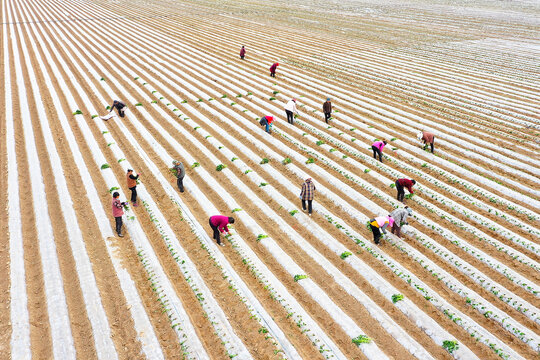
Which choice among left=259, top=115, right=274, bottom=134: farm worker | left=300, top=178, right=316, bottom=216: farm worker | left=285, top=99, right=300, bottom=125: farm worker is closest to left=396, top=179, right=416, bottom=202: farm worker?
left=300, top=178, right=316, bottom=216: farm worker

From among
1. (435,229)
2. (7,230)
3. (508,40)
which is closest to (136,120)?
(7,230)

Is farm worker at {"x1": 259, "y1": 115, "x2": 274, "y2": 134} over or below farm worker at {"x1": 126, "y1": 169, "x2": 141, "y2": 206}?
over

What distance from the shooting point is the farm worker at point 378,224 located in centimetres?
1038

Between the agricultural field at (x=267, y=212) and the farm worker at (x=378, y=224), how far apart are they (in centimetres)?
37

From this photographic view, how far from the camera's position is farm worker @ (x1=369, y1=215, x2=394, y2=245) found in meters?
10.4

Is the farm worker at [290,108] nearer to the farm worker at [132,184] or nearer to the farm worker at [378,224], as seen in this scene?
the farm worker at [132,184]

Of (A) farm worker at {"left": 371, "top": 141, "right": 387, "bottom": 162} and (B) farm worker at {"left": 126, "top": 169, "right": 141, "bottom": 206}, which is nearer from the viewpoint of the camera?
(B) farm worker at {"left": 126, "top": 169, "right": 141, "bottom": 206}

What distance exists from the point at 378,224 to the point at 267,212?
12.9 feet

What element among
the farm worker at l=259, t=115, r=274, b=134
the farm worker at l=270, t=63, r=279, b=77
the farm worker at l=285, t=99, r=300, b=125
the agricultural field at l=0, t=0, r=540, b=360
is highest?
the farm worker at l=270, t=63, r=279, b=77

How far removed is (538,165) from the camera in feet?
48.1

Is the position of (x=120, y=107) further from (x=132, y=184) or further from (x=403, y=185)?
(x=403, y=185)

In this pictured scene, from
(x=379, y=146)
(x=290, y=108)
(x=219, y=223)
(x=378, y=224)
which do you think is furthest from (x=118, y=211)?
(x=290, y=108)

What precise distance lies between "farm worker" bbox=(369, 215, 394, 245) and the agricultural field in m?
0.37

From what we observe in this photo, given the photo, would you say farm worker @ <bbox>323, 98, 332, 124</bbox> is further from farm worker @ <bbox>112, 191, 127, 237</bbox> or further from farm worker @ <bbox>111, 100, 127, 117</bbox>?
farm worker @ <bbox>112, 191, 127, 237</bbox>
